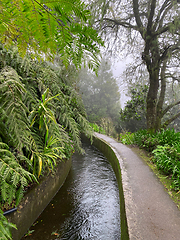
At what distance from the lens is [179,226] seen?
6.15ft

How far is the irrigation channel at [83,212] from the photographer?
2.41m

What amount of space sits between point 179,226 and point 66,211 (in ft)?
6.59

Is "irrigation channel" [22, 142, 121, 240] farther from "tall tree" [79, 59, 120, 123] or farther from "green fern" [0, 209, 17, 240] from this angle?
"tall tree" [79, 59, 120, 123]

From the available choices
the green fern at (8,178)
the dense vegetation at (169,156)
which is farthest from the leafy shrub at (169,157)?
the green fern at (8,178)

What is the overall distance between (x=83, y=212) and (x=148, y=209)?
1340mm

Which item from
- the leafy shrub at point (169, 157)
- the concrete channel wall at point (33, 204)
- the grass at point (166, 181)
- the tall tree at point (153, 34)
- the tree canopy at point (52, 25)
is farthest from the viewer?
the tall tree at point (153, 34)

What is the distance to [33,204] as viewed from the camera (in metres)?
2.56

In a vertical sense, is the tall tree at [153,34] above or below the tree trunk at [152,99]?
above

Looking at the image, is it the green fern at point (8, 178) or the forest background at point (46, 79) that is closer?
the forest background at point (46, 79)

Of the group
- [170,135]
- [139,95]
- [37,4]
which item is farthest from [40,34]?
[139,95]

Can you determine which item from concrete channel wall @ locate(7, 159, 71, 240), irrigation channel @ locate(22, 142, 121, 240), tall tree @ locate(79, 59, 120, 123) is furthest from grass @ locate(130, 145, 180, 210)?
tall tree @ locate(79, 59, 120, 123)

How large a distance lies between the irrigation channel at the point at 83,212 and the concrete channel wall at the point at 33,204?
0.12 meters

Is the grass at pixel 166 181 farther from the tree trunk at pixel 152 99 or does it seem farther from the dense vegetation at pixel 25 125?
the dense vegetation at pixel 25 125

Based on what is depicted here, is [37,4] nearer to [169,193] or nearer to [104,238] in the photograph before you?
[104,238]
